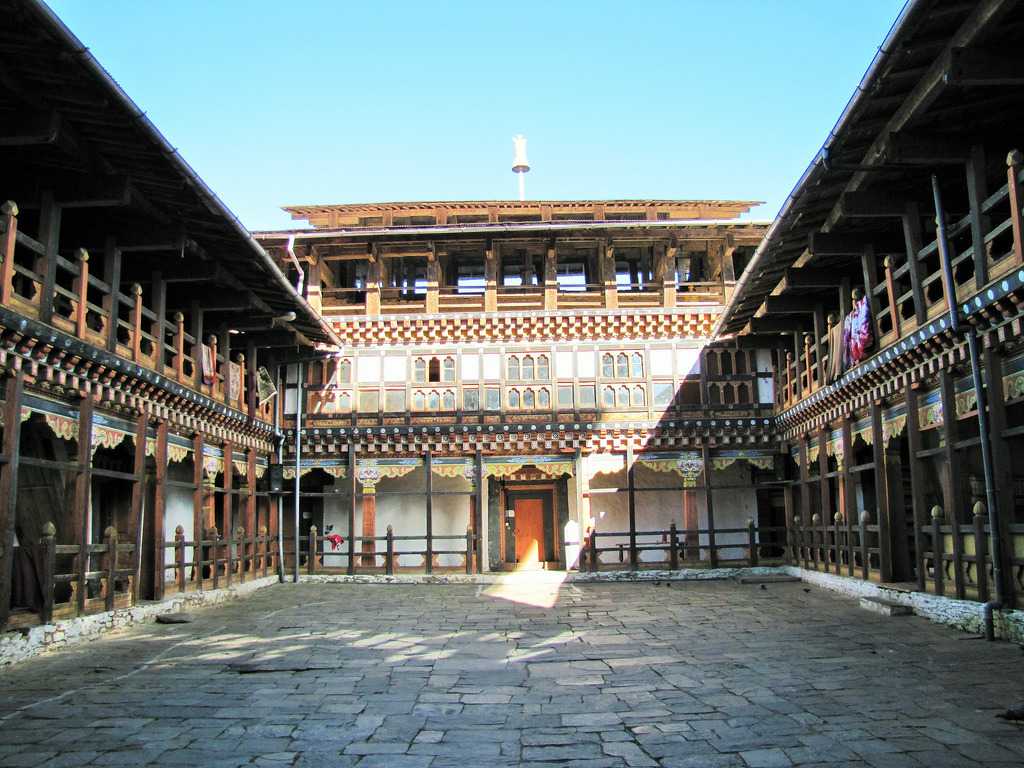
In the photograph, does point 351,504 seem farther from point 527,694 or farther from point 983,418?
point 983,418

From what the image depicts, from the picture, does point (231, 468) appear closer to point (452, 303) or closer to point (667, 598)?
point (452, 303)

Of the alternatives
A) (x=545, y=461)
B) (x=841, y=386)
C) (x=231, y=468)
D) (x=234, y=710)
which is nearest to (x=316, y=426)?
(x=231, y=468)

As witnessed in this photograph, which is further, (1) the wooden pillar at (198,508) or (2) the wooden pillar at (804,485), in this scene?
(2) the wooden pillar at (804,485)

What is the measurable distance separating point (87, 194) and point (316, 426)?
11668mm

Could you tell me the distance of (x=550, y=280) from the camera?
23.0m

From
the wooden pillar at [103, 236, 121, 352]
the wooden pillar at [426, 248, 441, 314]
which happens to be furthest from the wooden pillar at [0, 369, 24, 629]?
the wooden pillar at [426, 248, 441, 314]

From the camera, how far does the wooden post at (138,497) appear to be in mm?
13883

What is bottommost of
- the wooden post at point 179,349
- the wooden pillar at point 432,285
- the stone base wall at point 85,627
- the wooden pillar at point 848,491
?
the stone base wall at point 85,627

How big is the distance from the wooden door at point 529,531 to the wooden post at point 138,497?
11.5 metres

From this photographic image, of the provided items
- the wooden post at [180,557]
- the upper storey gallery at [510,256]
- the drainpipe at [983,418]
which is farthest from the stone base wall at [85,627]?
the drainpipe at [983,418]

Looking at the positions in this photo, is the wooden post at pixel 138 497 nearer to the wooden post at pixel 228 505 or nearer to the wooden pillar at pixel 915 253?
the wooden post at pixel 228 505

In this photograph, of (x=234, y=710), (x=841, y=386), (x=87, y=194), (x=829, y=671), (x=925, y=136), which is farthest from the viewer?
(x=841, y=386)

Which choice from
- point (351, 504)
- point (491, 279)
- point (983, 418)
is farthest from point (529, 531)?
point (983, 418)

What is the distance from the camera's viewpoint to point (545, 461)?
74.2 ft
